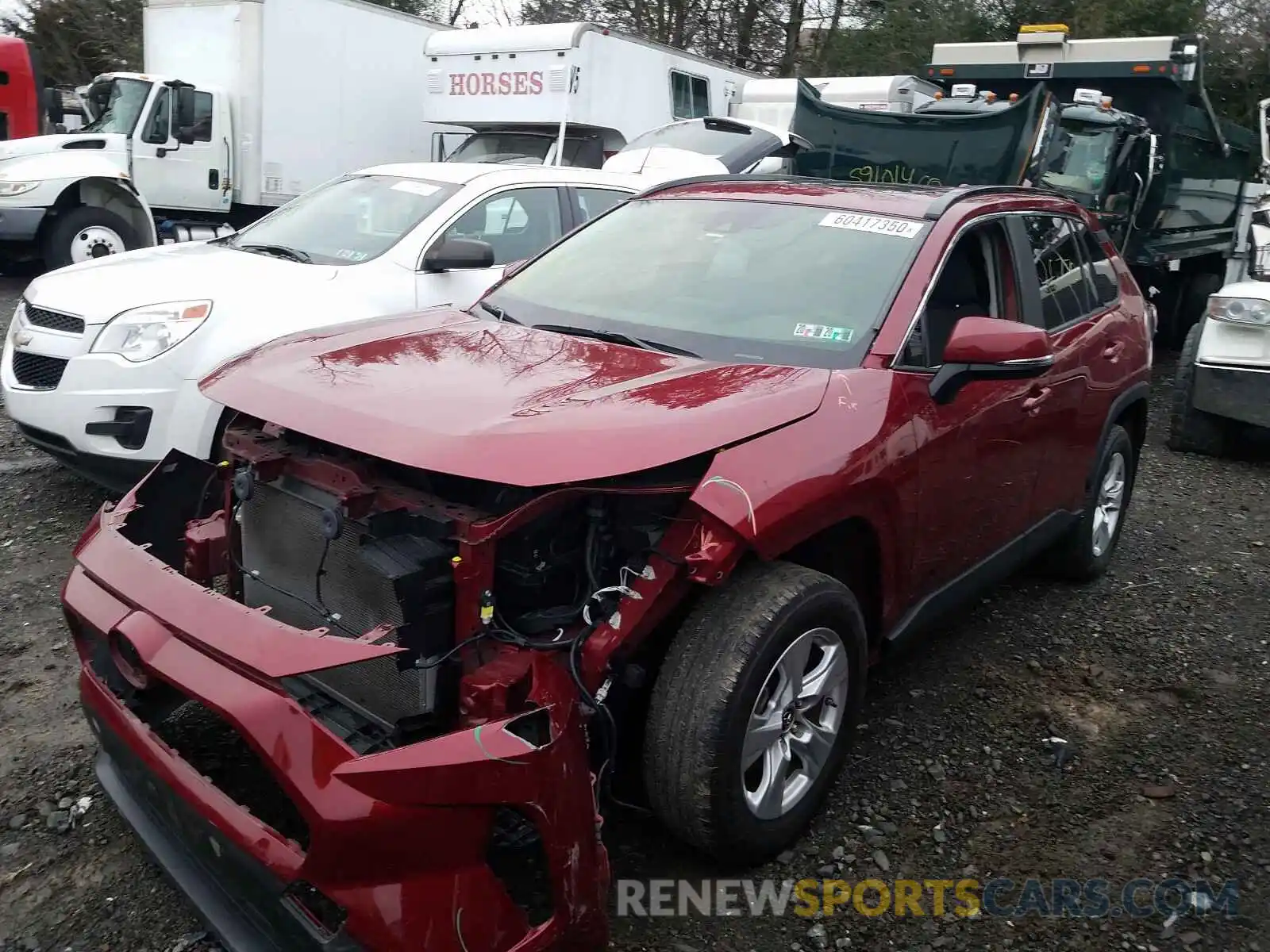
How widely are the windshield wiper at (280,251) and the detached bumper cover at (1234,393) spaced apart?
18.9 ft

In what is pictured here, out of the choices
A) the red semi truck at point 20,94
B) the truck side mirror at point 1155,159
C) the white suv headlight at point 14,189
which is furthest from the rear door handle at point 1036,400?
the red semi truck at point 20,94

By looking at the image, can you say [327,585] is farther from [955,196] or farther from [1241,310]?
[1241,310]

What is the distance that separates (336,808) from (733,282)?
2165 mm

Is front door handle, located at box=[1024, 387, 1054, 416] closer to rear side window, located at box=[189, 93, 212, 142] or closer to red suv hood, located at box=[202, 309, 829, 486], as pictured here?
red suv hood, located at box=[202, 309, 829, 486]

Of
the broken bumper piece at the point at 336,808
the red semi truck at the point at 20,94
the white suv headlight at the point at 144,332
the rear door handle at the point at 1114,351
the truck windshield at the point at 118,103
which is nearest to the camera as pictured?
the broken bumper piece at the point at 336,808

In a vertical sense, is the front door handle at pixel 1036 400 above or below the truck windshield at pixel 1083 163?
below

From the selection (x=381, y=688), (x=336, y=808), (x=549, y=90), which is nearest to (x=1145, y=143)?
(x=549, y=90)

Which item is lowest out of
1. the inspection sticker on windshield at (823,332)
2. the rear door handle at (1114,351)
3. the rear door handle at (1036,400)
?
the rear door handle at (1036,400)

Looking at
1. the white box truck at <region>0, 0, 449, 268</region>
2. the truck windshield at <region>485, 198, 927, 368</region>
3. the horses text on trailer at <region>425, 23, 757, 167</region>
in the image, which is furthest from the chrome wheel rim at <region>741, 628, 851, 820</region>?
the white box truck at <region>0, 0, 449, 268</region>

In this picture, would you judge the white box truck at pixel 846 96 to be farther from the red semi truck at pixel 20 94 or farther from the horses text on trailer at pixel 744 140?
the red semi truck at pixel 20 94

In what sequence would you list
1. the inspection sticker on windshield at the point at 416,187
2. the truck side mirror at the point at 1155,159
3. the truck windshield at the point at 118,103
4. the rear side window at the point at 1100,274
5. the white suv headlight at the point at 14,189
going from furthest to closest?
the truck windshield at the point at 118,103 < the white suv headlight at the point at 14,189 < the truck side mirror at the point at 1155,159 < the inspection sticker on windshield at the point at 416,187 < the rear side window at the point at 1100,274

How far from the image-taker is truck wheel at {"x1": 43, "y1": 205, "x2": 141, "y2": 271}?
11.3 m

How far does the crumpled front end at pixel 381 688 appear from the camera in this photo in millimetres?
2035

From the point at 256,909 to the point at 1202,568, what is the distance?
475 centimetres
